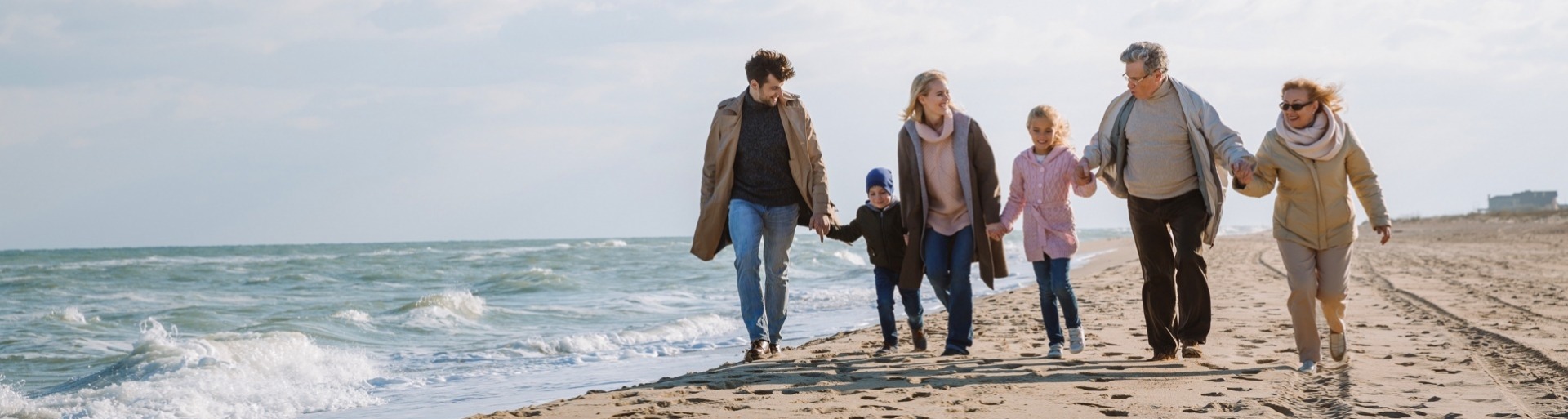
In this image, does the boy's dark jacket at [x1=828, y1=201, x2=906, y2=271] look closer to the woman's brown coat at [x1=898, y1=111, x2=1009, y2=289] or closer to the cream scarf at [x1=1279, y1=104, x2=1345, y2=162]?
the woman's brown coat at [x1=898, y1=111, x2=1009, y2=289]

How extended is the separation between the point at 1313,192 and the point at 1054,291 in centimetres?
128

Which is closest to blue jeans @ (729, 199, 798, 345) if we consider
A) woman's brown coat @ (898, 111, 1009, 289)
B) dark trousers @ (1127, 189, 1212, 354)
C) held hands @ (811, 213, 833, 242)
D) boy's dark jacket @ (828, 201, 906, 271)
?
held hands @ (811, 213, 833, 242)

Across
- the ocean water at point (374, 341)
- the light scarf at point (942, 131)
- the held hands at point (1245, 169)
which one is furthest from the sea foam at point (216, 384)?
the held hands at point (1245, 169)

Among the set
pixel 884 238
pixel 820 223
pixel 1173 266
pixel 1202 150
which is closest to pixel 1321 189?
pixel 1202 150

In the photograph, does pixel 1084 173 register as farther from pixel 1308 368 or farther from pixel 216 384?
pixel 216 384

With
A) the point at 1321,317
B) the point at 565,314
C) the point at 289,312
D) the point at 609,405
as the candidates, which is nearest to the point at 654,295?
the point at 565,314

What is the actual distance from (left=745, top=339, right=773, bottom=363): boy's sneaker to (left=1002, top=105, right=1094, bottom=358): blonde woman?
1.37 metres

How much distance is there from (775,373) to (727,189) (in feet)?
3.44

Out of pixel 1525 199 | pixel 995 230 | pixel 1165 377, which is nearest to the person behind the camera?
pixel 1165 377

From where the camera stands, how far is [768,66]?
5887mm

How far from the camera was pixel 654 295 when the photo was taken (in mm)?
15609

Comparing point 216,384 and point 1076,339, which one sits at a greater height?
point 1076,339

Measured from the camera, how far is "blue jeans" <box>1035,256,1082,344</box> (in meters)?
5.72

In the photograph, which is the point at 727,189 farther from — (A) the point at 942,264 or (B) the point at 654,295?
(B) the point at 654,295
